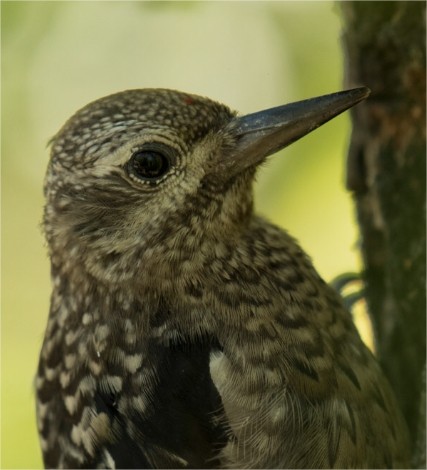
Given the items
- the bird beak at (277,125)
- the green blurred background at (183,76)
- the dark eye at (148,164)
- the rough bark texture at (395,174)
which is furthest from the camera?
the green blurred background at (183,76)

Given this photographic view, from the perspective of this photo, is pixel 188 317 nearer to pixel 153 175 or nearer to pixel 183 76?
pixel 153 175

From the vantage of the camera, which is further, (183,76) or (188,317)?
(183,76)

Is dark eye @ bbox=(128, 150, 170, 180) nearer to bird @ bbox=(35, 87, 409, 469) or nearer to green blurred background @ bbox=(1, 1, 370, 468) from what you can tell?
bird @ bbox=(35, 87, 409, 469)

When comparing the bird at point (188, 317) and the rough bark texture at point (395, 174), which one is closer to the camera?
the bird at point (188, 317)

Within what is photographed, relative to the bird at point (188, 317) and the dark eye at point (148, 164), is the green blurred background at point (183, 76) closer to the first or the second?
the bird at point (188, 317)

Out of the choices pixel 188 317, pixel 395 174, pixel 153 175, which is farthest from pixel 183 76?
pixel 188 317

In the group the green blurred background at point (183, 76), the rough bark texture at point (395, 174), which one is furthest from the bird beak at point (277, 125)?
the green blurred background at point (183, 76)

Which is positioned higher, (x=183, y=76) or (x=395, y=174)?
(x=183, y=76)

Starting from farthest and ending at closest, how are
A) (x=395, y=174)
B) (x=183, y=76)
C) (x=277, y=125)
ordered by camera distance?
(x=183, y=76) < (x=395, y=174) < (x=277, y=125)
